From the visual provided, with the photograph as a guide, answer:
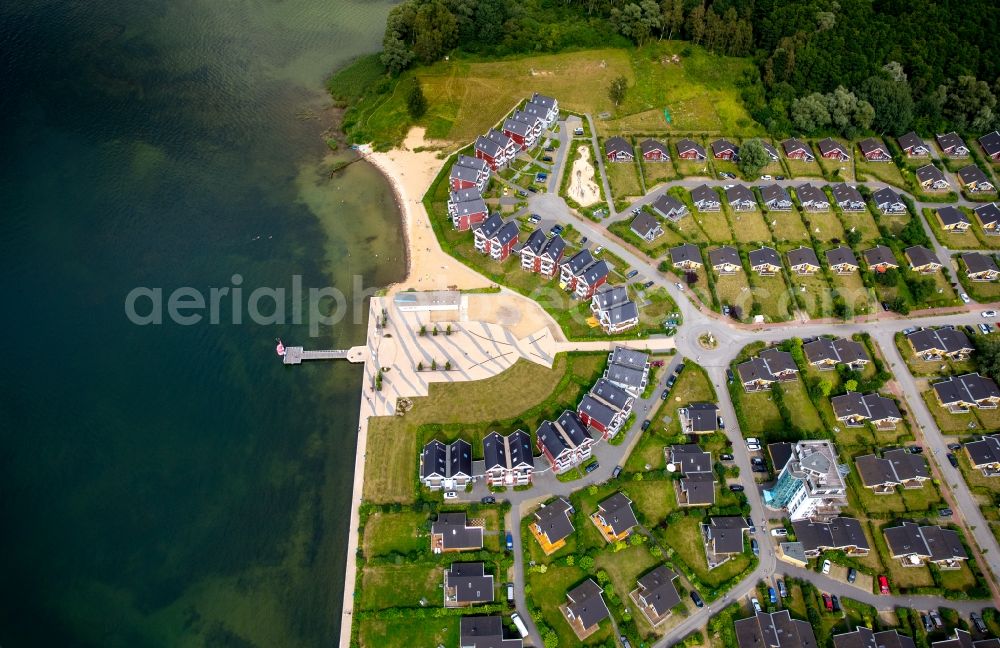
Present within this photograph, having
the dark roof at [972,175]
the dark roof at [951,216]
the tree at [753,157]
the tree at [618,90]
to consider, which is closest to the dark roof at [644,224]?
the tree at [753,157]

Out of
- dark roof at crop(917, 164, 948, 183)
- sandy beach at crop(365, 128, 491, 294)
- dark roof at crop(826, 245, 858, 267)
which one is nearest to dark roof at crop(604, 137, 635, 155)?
sandy beach at crop(365, 128, 491, 294)

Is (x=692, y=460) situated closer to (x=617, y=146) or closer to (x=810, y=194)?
(x=810, y=194)

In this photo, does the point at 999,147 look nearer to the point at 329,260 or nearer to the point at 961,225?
the point at 961,225

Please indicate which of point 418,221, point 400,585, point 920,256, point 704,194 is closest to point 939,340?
point 920,256

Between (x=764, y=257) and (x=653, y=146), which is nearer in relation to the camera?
(x=764, y=257)

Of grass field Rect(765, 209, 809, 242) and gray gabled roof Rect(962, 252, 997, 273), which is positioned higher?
grass field Rect(765, 209, 809, 242)

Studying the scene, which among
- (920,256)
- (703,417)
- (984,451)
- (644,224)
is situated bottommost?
(984,451)

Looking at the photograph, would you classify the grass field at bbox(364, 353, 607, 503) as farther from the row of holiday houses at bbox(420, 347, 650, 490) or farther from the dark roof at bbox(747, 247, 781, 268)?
the dark roof at bbox(747, 247, 781, 268)
